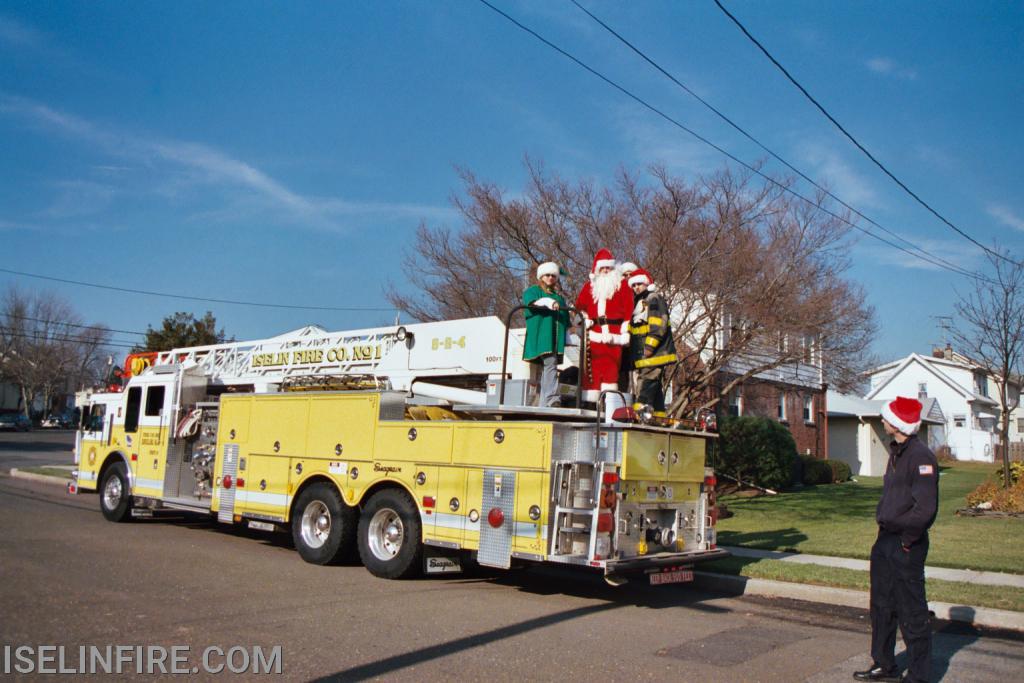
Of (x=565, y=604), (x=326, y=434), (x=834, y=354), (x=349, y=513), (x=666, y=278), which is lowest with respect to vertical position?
(x=565, y=604)

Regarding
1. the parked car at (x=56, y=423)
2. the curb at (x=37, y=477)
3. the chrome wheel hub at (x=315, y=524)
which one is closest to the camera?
the chrome wheel hub at (x=315, y=524)

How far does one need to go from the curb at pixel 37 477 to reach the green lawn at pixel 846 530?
1625 cm

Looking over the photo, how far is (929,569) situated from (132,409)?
12168 millimetres

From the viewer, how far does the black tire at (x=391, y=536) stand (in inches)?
374

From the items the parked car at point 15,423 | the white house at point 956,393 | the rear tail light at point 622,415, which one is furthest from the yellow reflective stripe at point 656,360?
the parked car at point 15,423

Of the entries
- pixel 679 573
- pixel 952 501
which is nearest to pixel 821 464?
pixel 952 501

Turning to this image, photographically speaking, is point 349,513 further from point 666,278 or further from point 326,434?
point 666,278

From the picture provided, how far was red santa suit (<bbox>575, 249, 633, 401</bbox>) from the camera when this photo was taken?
9500 mm

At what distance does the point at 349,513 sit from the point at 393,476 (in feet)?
3.19

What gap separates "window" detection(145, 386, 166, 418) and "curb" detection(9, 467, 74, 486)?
30.8ft

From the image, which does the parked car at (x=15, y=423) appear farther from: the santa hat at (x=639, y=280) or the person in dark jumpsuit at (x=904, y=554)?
the person in dark jumpsuit at (x=904, y=554)

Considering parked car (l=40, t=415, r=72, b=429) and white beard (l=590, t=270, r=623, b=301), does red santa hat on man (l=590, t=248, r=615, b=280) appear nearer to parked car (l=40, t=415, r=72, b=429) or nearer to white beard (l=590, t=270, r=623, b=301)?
white beard (l=590, t=270, r=623, b=301)

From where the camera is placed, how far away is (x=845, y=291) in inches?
631

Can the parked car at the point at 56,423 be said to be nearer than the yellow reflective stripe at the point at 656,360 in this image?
No
